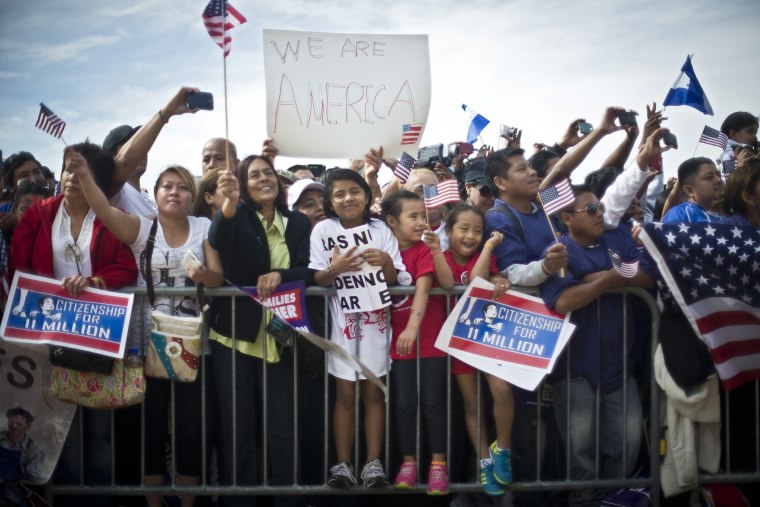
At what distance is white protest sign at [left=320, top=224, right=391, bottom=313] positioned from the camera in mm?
4789

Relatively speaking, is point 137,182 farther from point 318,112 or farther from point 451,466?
point 451,466

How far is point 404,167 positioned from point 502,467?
2.30 metres

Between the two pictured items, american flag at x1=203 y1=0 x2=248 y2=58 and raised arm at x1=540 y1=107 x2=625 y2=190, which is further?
raised arm at x1=540 y1=107 x2=625 y2=190

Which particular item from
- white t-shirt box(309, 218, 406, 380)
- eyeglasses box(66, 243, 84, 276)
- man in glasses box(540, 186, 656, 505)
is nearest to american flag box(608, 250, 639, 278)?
man in glasses box(540, 186, 656, 505)

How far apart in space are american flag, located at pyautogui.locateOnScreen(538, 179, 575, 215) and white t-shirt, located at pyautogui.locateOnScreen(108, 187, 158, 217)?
2714 mm

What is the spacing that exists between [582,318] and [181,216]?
2.75 metres

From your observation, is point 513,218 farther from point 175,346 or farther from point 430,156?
point 175,346

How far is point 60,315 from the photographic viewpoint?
4.79 meters

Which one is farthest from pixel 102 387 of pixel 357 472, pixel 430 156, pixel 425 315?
pixel 430 156

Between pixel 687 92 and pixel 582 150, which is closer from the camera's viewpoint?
pixel 582 150

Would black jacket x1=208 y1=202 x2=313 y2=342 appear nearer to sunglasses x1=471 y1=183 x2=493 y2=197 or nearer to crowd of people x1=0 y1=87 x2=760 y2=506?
crowd of people x1=0 y1=87 x2=760 y2=506

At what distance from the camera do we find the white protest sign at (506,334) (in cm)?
486

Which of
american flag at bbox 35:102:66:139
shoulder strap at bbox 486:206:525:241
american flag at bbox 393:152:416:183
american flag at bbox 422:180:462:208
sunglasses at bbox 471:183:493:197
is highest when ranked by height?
american flag at bbox 35:102:66:139

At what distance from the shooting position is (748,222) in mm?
5371
